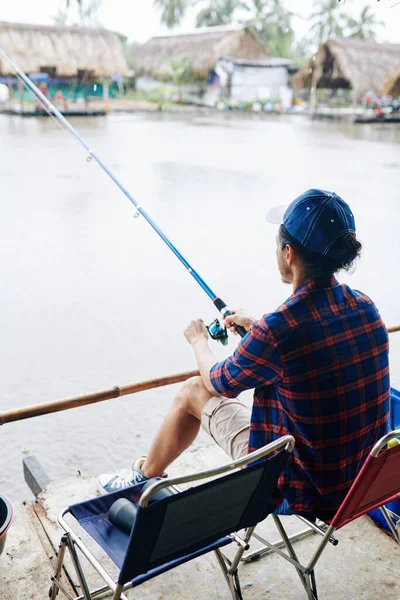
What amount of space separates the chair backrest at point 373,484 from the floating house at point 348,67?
75.9 ft

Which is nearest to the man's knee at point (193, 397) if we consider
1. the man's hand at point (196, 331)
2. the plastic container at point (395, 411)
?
the man's hand at point (196, 331)

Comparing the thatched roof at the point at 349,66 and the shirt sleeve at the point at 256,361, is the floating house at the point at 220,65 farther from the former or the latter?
the shirt sleeve at the point at 256,361

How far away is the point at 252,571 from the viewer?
1.69m

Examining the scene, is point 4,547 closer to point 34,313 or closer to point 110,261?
point 34,313

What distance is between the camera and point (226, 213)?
8531 millimetres

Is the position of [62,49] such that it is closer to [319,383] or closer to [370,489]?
[319,383]

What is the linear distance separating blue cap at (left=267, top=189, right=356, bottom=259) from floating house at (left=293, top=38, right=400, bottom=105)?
2291 centimetres

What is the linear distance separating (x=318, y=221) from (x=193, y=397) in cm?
61

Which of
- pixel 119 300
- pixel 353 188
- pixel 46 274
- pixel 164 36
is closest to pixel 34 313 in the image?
pixel 119 300

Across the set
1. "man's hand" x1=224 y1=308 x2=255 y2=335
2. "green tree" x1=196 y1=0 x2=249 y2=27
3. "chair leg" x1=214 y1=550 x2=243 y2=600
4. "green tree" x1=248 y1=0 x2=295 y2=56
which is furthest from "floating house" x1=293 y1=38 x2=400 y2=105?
"chair leg" x1=214 y1=550 x2=243 y2=600

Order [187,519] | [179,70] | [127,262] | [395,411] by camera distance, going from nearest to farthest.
A: [187,519], [395,411], [127,262], [179,70]

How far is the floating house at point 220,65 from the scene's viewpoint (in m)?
27.9

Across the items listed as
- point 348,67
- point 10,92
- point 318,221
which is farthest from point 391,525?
point 348,67

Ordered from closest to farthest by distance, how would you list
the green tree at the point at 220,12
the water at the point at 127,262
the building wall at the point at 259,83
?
the water at the point at 127,262 → the building wall at the point at 259,83 → the green tree at the point at 220,12
